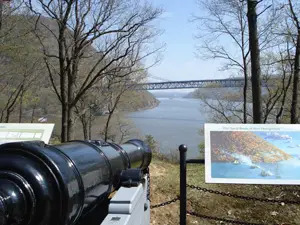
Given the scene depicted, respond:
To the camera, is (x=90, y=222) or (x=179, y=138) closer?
(x=90, y=222)

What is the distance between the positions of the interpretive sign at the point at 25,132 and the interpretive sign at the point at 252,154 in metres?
1.89

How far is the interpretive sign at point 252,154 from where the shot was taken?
330cm

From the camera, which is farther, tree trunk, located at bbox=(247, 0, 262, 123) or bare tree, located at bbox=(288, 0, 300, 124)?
bare tree, located at bbox=(288, 0, 300, 124)

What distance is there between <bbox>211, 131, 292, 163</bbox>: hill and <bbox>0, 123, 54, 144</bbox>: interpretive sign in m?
1.94

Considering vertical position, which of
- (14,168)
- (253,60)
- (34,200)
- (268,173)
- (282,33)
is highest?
(282,33)

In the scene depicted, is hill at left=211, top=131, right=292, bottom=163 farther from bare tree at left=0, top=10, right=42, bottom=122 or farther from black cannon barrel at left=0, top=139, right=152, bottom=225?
bare tree at left=0, top=10, right=42, bottom=122

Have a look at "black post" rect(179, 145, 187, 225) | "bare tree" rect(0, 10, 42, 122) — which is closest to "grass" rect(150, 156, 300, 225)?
"black post" rect(179, 145, 187, 225)

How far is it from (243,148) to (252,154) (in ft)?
0.33

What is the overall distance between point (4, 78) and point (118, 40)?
7.77m

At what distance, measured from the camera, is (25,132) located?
432 centimetres

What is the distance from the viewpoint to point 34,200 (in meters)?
1.66

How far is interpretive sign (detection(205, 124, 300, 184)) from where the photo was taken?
10.8 ft

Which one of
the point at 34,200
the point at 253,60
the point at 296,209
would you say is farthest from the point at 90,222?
the point at 253,60

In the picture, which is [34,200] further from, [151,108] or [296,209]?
[151,108]
